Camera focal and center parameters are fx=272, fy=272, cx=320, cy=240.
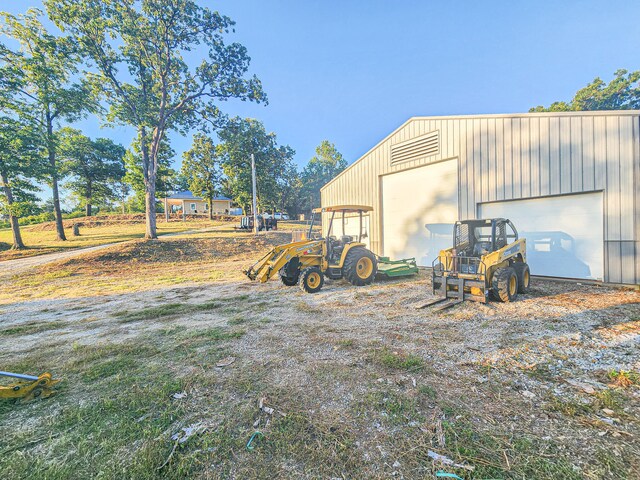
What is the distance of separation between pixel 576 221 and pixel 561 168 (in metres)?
1.64

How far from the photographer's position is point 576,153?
7.87m

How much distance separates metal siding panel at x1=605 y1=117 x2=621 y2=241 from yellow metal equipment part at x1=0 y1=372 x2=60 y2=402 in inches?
472

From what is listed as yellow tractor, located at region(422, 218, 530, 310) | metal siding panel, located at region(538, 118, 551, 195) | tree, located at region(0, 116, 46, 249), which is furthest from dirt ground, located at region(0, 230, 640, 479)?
tree, located at region(0, 116, 46, 249)

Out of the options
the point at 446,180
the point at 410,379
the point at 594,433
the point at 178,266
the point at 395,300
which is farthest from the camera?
the point at 178,266

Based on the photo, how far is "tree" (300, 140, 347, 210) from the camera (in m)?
53.1

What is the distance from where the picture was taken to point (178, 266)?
47.2 feet

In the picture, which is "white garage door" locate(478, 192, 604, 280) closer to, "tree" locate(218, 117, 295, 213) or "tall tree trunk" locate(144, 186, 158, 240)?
"tall tree trunk" locate(144, 186, 158, 240)

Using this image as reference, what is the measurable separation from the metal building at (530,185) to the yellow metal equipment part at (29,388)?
448 inches

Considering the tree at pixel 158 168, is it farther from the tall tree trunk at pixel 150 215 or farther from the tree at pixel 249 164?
the tall tree trunk at pixel 150 215

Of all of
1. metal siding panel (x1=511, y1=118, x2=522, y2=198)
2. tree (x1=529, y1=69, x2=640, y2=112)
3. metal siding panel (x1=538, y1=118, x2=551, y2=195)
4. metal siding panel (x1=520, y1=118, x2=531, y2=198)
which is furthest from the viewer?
tree (x1=529, y1=69, x2=640, y2=112)

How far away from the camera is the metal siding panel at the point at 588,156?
762 centimetres

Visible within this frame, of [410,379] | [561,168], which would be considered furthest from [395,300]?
[561,168]

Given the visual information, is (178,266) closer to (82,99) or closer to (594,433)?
(82,99)

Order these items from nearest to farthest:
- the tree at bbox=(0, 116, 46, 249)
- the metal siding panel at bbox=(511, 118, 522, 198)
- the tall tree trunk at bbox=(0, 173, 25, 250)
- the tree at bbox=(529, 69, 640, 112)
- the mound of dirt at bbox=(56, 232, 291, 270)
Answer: the metal siding panel at bbox=(511, 118, 522, 198) < the mound of dirt at bbox=(56, 232, 291, 270) < the tree at bbox=(0, 116, 46, 249) < the tall tree trunk at bbox=(0, 173, 25, 250) < the tree at bbox=(529, 69, 640, 112)
